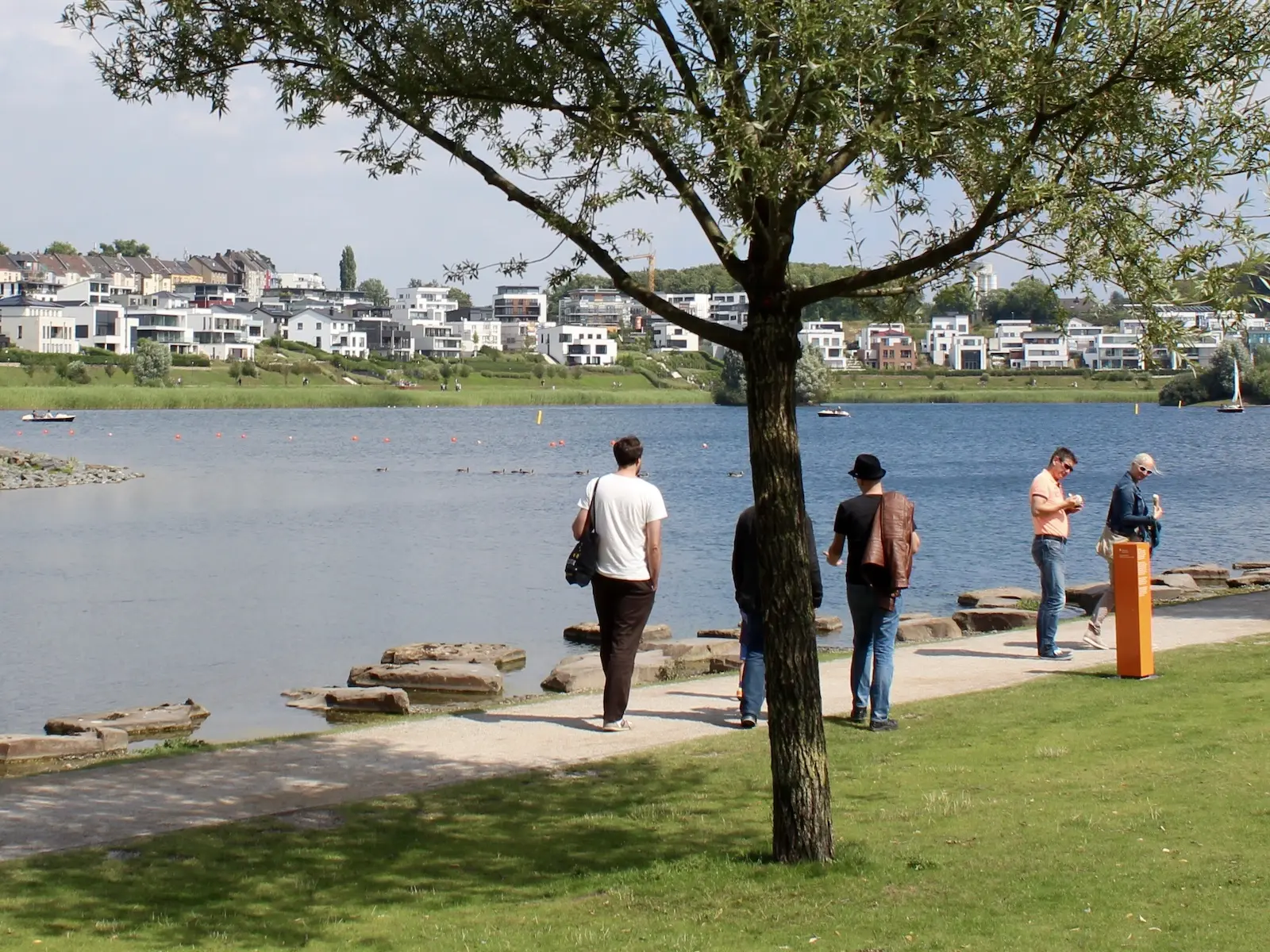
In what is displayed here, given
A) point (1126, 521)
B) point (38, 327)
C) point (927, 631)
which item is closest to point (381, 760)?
point (1126, 521)

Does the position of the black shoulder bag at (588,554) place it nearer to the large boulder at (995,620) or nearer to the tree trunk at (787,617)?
the tree trunk at (787,617)

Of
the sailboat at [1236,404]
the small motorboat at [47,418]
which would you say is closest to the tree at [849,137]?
the small motorboat at [47,418]

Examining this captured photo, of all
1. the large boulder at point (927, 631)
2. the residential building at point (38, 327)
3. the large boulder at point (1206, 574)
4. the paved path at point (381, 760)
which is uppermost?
the residential building at point (38, 327)

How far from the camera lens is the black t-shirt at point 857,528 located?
41.3 feet

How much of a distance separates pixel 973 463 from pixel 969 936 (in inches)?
2937

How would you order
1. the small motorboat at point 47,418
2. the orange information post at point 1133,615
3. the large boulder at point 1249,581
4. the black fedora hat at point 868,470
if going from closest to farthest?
the black fedora hat at point 868,470, the orange information post at point 1133,615, the large boulder at point 1249,581, the small motorboat at point 47,418

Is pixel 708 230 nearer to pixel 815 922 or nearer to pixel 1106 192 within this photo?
pixel 1106 192

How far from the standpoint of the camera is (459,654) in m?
19.9

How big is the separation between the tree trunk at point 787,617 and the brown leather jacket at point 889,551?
4.30 meters

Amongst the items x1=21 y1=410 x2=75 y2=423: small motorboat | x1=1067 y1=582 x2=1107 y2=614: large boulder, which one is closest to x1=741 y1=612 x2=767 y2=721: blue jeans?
x1=1067 y1=582 x2=1107 y2=614: large boulder

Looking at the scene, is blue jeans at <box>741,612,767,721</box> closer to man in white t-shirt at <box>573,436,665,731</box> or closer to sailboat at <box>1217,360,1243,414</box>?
man in white t-shirt at <box>573,436,665,731</box>

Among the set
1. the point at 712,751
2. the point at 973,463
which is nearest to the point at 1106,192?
the point at 712,751

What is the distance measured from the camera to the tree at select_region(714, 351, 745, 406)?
161625 millimetres

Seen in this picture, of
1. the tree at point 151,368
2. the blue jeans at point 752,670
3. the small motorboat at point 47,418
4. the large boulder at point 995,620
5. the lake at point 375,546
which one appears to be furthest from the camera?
the tree at point 151,368
